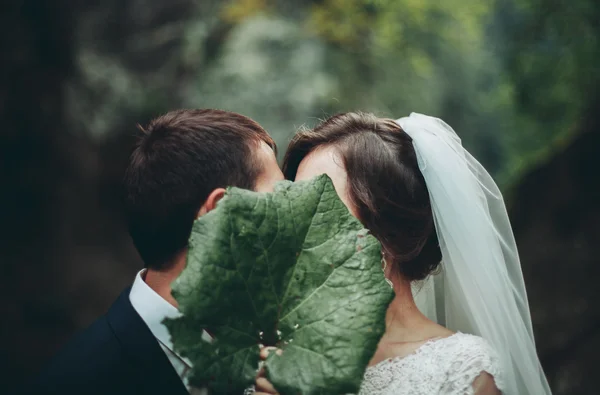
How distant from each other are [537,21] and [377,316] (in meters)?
5.20

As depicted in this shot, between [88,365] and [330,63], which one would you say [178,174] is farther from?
[330,63]

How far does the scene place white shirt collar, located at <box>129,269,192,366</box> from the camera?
1788mm

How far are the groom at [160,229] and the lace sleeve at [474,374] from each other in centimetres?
81

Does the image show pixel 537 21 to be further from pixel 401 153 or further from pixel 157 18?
pixel 157 18

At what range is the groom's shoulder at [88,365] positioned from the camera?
173 centimetres

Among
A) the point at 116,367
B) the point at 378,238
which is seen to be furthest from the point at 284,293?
the point at 378,238

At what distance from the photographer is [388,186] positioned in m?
2.13

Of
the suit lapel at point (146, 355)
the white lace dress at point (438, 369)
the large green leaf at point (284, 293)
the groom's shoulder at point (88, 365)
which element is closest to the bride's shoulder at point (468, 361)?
the white lace dress at point (438, 369)

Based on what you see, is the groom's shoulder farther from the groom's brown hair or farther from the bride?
the bride

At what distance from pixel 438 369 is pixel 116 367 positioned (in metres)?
1.03

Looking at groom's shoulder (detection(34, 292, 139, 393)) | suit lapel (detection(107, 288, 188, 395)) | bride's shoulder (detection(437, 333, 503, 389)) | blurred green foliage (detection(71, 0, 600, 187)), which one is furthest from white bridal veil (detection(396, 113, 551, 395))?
blurred green foliage (detection(71, 0, 600, 187))

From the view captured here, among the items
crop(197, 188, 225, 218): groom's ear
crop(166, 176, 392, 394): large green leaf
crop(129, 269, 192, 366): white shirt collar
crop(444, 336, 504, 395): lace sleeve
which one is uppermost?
crop(197, 188, 225, 218): groom's ear

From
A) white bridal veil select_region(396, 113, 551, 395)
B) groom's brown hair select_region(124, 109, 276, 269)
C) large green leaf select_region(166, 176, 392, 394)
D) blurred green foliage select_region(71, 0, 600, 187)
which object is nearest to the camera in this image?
large green leaf select_region(166, 176, 392, 394)

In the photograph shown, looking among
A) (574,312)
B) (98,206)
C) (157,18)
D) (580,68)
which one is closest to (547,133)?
(580,68)
